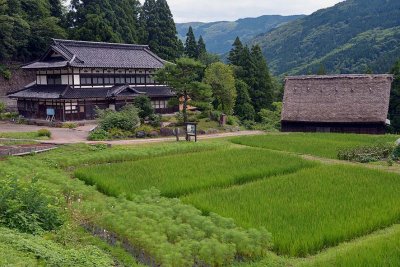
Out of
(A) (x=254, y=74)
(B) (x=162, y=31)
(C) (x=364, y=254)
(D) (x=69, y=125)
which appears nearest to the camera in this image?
(C) (x=364, y=254)

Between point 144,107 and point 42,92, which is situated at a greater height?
point 42,92

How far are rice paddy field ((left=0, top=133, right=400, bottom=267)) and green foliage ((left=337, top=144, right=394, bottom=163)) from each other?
2.04ft

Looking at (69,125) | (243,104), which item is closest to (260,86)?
(243,104)

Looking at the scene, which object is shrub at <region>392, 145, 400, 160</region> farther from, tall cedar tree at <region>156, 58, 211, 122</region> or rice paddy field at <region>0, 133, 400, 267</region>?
tall cedar tree at <region>156, 58, 211, 122</region>

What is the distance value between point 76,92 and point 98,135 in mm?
8534

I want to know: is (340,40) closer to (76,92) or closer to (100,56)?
(100,56)

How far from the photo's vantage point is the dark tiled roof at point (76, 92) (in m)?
31.5

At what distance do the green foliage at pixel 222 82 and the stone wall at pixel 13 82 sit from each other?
18.4m

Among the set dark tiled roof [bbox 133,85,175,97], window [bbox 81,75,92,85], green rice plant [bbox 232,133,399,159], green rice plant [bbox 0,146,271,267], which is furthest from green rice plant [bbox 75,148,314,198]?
dark tiled roof [bbox 133,85,175,97]

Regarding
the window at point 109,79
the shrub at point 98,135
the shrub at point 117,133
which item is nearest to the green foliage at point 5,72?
the window at point 109,79

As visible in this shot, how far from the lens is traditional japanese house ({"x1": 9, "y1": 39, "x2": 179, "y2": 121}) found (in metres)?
32.0

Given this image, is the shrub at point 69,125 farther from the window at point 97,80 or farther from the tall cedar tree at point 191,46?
the tall cedar tree at point 191,46

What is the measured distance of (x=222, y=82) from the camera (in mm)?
35094

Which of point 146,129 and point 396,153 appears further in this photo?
point 146,129
